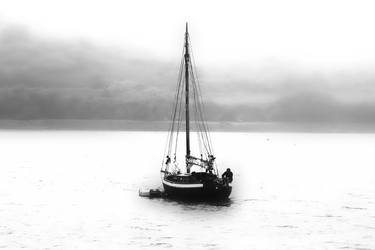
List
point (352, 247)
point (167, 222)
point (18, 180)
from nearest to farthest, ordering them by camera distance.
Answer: point (352, 247)
point (167, 222)
point (18, 180)

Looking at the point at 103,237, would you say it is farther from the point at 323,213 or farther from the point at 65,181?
the point at 65,181

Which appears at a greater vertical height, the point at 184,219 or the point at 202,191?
the point at 202,191

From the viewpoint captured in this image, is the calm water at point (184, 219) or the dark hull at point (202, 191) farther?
the dark hull at point (202, 191)

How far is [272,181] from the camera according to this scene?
10169 cm

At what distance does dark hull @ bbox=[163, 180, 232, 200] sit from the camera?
202 ft

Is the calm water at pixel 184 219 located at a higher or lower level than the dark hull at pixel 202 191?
lower

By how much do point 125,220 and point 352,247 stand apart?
23.0 metres

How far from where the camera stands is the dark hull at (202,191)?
61594 mm

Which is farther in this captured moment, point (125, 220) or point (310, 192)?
point (310, 192)

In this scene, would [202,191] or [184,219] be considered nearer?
[184,219]

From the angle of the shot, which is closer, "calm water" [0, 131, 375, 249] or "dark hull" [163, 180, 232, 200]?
"calm water" [0, 131, 375, 249]

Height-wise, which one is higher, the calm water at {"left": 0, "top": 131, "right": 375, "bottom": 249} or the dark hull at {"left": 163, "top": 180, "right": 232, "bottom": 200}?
the dark hull at {"left": 163, "top": 180, "right": 232, "bottom": 200}

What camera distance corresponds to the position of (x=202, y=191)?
61.8 m

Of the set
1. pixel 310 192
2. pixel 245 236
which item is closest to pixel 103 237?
pixel 245 236
